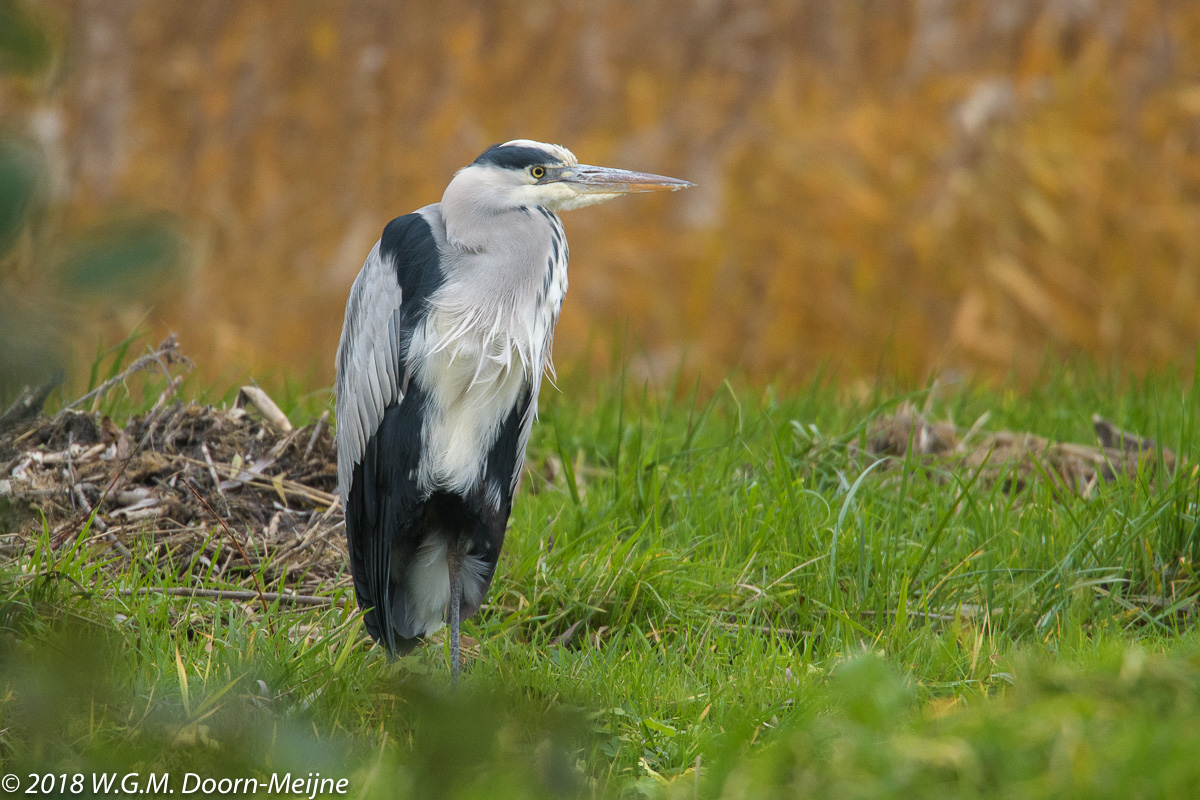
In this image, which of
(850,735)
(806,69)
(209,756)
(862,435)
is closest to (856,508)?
(862,435)

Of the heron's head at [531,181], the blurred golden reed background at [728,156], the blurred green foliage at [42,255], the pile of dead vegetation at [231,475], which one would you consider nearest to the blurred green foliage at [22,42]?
the blurred green foliage at [42,255]

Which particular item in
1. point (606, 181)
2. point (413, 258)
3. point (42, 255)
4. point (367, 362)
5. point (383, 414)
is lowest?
point (383, 414)

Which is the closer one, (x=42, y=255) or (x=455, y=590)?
(x=42, y=255)

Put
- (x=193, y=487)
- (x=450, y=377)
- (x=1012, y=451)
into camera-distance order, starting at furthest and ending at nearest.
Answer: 1. (x=1012, y=451)
2. (x=193, y=487)
3. (x=450, y=377)

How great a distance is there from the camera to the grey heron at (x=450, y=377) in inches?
124

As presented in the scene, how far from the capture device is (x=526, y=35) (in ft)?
23.0

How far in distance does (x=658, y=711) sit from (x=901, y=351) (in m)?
3.96

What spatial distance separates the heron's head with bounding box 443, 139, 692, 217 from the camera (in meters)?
3.32

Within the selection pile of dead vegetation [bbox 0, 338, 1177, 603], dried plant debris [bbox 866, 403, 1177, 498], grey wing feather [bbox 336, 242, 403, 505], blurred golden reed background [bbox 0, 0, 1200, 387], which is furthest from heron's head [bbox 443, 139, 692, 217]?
blurred golden reed background [bbox 0, 0, 1200, 387]

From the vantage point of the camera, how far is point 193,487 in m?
3.71

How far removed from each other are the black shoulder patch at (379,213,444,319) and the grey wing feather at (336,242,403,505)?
26mm

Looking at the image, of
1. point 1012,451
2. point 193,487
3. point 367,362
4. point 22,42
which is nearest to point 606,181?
point 367,362

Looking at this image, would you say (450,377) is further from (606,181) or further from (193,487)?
(193,487)

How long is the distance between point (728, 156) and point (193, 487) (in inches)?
161
